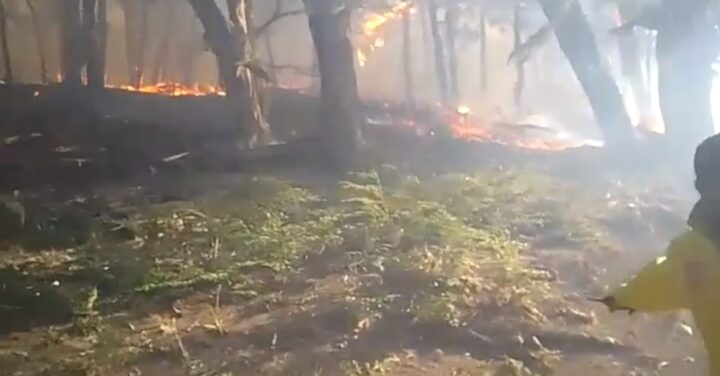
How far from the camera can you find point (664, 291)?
3.05 m

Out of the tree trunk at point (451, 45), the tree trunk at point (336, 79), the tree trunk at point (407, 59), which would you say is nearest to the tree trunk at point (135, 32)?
the tree trunk at point (407, 59)

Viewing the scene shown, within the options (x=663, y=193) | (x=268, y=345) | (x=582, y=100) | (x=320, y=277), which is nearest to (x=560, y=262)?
(x=320, y=277)

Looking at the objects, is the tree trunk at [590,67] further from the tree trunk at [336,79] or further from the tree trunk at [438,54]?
the tree trunk at [438,54]

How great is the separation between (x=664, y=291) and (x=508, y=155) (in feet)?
28.0

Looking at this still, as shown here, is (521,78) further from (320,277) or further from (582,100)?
(320,277)

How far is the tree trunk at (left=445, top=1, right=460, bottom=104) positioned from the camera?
20.2 metres

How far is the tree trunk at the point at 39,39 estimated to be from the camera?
13289 millimetres

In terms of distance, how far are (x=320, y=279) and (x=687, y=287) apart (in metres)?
2.88

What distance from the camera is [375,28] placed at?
63.2ft

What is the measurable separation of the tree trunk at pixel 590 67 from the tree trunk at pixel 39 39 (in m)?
7.21

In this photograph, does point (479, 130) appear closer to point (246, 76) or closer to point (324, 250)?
point (246, 76)

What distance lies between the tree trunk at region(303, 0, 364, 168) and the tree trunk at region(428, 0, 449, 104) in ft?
33.4

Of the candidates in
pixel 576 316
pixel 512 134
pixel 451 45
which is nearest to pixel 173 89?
pixel 512 134

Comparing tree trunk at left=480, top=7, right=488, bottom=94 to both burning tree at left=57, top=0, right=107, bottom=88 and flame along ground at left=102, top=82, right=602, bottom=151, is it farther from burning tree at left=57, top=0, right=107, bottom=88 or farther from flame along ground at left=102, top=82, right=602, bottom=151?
burning tree at left=57, top=0, right=107, bottom=88
